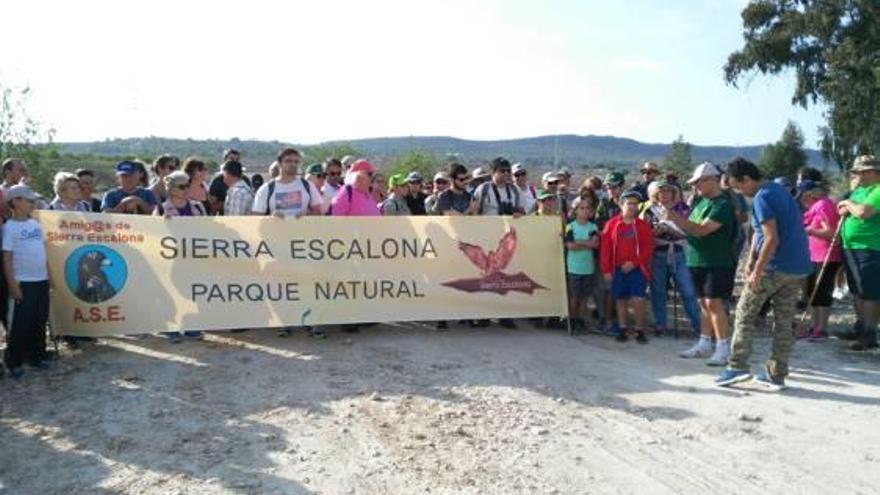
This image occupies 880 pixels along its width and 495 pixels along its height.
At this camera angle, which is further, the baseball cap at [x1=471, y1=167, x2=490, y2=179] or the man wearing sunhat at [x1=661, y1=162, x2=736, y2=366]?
the baseball cap at [x1=471, y1=167, x2=490, y2=179]

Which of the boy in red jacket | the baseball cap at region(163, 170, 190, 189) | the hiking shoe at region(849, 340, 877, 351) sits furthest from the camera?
the boy in red jacket

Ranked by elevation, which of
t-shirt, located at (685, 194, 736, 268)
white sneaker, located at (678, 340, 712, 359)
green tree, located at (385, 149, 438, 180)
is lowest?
white sneaker, located at (678, 340, 712, 359)

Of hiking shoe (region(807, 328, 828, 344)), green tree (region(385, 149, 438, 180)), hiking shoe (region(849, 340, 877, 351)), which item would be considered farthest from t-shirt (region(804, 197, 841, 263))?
green tree (region(385, 149, 438, 180))

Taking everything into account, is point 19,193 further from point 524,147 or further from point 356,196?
point 524,147

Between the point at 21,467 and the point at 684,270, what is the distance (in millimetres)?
6912

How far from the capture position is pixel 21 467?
16.2 feet

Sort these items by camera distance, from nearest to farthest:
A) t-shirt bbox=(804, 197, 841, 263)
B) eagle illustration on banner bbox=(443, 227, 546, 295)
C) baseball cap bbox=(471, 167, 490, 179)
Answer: eagle illustration on banner bbox=(443, 227, 546, 295), t-shirt bbox=(804, 197, 841, 263), baseball cap bbox=(471, 167, 490, 179)

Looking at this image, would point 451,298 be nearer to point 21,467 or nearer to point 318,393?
point 318,393

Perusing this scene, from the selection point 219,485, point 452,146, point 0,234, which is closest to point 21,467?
point 219,485

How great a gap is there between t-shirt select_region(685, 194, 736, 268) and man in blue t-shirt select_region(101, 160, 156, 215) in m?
5.71

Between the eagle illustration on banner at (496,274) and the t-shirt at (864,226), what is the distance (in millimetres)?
3330

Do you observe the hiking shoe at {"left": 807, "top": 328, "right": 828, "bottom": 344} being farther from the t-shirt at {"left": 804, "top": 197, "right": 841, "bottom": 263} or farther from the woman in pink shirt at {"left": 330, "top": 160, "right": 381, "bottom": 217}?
the woman in pink shirt at {"left": 330, "top": 160, "right": 381, "bottom": 217}

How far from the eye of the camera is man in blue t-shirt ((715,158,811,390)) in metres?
6.52

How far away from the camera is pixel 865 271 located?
8102 mm
